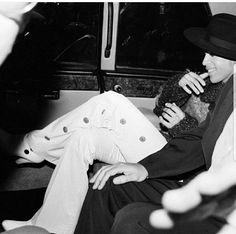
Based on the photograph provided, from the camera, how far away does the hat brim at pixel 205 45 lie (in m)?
1.79

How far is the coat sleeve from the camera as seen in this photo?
149 cm

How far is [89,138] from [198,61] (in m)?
1.27

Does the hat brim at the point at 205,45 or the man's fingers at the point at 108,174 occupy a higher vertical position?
the hat brim at the point at 205,45

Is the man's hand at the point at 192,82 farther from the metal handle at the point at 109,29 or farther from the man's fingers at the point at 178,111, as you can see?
the metal handle at the point at 109,29

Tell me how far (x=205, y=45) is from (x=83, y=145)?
71 cm

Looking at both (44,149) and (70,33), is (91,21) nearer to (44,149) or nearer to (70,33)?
(70,33)

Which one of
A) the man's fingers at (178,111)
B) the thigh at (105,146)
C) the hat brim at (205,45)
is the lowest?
the thigh at (105,146)

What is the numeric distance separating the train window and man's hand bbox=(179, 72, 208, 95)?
0.74 meters

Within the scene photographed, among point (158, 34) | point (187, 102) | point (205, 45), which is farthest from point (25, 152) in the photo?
point (158, 34)

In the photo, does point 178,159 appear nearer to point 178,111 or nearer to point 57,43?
point 178,111

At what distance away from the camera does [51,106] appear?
254 centimetres

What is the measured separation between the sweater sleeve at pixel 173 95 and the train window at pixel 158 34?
0.63 m

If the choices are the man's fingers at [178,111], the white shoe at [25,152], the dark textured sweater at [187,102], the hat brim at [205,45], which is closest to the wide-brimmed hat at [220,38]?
the hat brim at [205,45]

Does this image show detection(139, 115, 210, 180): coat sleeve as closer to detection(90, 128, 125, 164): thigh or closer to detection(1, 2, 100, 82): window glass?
detection(90, 128, 125, 164): thigh
